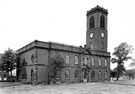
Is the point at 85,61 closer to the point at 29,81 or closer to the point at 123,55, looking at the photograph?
the point at 29,81

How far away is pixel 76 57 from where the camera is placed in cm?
3497

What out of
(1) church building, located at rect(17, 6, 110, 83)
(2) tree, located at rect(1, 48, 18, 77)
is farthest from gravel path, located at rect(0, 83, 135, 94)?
(2) tree, located at rect(1, 48, 18, 77)

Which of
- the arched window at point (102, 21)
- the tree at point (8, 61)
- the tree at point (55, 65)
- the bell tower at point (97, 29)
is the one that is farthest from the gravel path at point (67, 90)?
the arched window at point (102, 21)

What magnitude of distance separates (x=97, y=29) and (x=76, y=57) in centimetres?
1316

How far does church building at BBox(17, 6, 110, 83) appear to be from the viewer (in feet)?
94.8

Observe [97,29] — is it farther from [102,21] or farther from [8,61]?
[8,61]

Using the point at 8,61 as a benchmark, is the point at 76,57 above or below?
above

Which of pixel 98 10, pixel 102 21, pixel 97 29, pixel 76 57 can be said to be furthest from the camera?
pixel 102 21

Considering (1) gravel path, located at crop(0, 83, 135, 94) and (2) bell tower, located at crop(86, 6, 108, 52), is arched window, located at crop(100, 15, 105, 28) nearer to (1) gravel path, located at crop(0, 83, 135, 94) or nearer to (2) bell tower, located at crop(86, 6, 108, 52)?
(2) bell tower, located at crop(86, 6, 108, 52)

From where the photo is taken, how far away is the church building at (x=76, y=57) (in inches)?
1137

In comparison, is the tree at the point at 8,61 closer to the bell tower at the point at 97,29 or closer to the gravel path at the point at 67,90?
the gravel path at the point at 67,90

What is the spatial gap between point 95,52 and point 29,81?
789 inches

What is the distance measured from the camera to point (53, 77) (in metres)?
29.3

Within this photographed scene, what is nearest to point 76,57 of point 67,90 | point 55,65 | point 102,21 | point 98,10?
point 55,65
